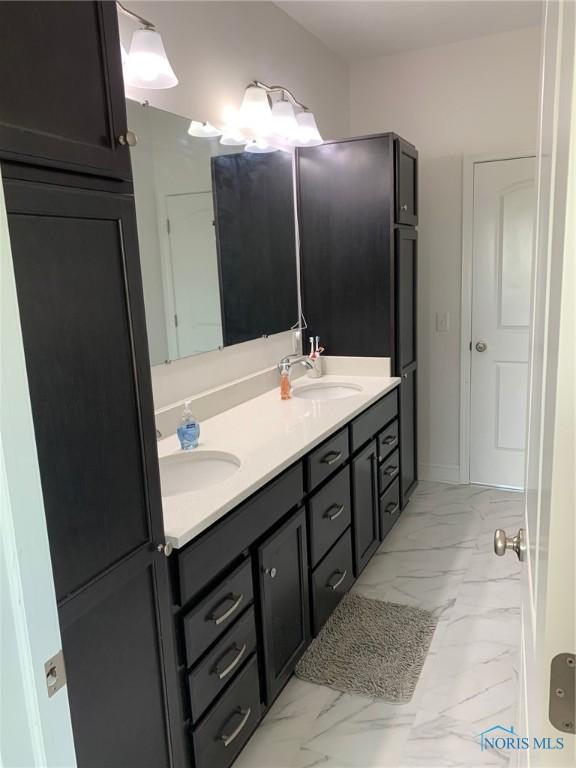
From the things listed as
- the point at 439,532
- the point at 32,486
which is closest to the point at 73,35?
the point at 32,486

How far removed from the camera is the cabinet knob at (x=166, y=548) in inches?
48.2

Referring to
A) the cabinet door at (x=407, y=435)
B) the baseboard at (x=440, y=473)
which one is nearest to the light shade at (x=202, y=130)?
the cabinet door at (x=407, y=435)

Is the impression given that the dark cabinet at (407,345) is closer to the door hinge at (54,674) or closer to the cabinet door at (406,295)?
the cabinet door at (406,295)

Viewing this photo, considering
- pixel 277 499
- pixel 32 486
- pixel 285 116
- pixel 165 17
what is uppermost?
pixel 165 17

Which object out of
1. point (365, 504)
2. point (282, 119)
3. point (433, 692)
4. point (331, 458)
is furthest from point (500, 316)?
point (433, 692)

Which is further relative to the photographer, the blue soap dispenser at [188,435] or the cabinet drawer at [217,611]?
the blue soap dispenser at [188,435]

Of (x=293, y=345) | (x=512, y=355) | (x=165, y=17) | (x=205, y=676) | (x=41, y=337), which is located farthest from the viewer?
(x=512, y=355)

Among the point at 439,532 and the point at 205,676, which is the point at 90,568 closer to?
the point at 205,676

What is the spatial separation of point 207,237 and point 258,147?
0.65 meters

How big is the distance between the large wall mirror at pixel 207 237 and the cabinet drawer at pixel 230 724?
3.52 ft

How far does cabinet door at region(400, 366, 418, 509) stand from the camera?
10.5 feet

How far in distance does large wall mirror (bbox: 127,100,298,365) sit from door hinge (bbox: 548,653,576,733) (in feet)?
5.36

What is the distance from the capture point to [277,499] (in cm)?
176

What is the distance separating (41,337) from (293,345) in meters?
2.24
